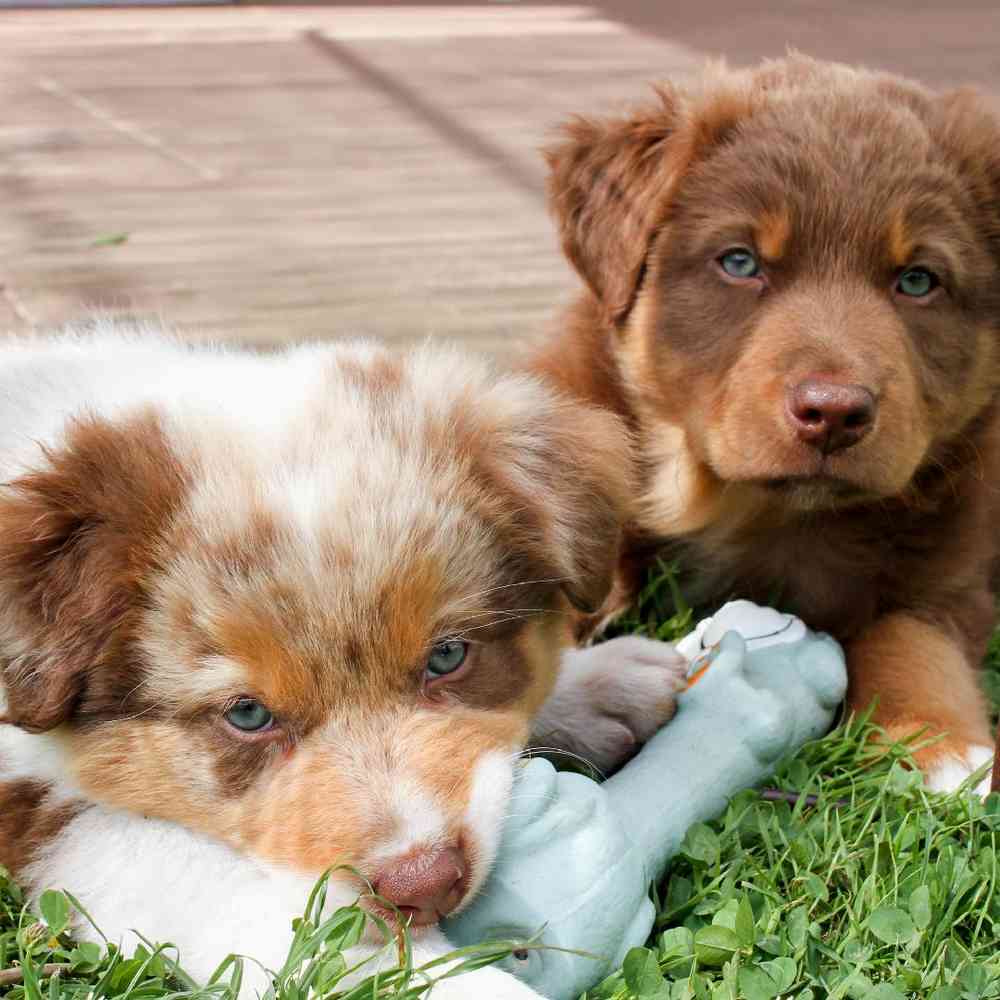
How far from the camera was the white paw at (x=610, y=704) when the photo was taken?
3.01 m

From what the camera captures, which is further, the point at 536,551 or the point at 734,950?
the point at 536,551

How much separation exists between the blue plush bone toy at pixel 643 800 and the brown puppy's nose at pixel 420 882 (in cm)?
Result: 17

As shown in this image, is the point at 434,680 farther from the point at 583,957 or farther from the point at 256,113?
the point at 256,113

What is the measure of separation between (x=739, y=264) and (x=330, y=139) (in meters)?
5.26

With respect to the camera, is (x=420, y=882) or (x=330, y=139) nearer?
(x=420, y=882)

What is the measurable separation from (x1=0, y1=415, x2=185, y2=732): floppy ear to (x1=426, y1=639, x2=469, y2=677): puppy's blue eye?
1.67ft

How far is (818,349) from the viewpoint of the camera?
330 cm

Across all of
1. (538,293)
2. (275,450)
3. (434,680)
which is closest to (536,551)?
(434,680)

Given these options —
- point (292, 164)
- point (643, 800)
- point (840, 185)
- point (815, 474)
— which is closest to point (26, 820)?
point (643, 800)

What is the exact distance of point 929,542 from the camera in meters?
3.71

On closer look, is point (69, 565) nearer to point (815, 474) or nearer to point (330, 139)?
point (815, 474)

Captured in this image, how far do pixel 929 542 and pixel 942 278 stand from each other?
0.66 m

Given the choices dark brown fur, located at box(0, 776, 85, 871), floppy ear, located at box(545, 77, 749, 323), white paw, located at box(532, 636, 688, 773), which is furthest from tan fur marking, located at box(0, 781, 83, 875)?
floppy ear, located at box(545, 77, 749, 323)

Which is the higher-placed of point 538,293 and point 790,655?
point 790,655
